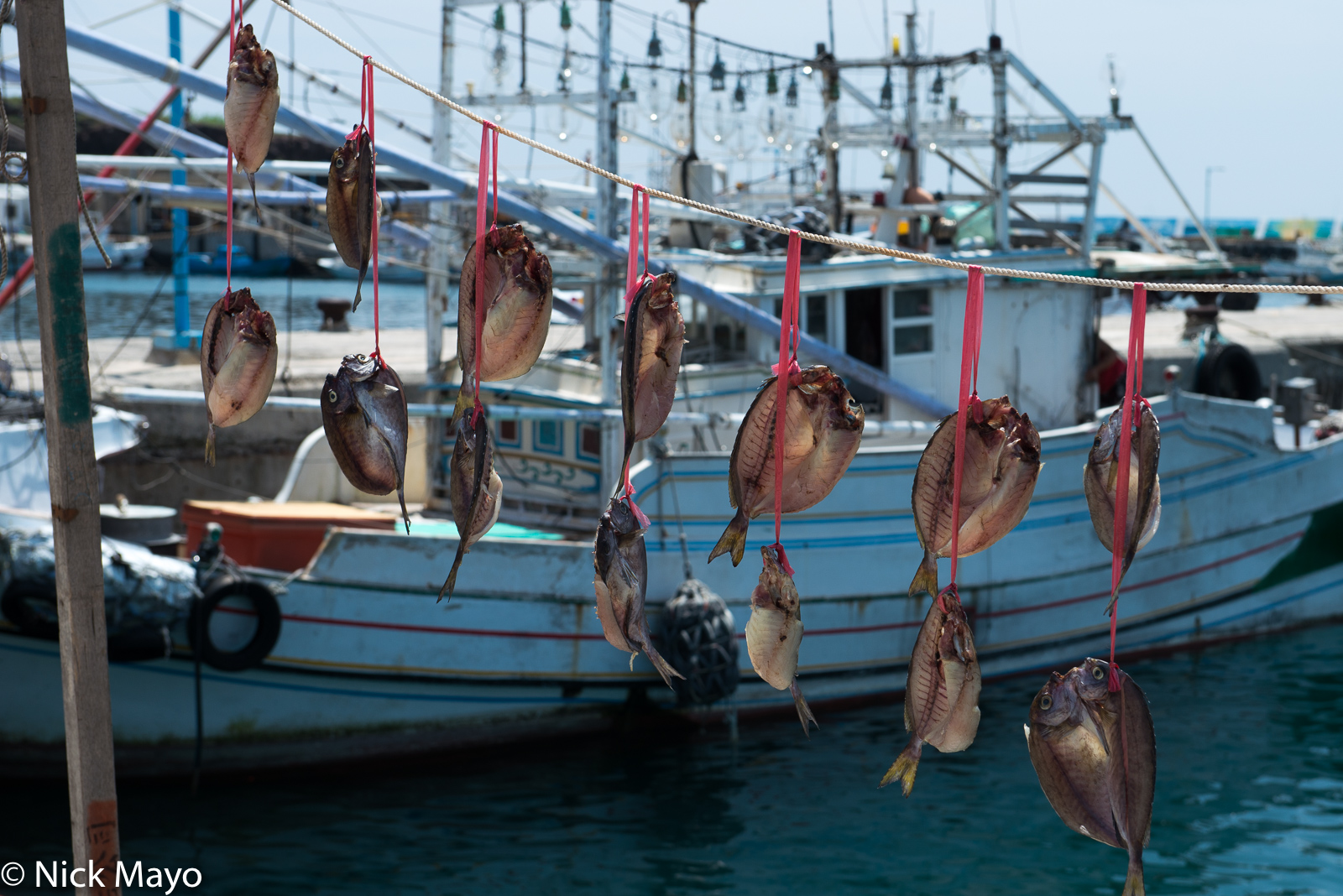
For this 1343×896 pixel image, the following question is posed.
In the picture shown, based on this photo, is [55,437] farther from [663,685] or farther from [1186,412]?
[1186,412]

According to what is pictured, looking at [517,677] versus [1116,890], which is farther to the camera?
[517,677]

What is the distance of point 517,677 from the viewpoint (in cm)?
869

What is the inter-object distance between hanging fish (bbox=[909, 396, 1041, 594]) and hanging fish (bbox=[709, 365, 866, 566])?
0.64ft

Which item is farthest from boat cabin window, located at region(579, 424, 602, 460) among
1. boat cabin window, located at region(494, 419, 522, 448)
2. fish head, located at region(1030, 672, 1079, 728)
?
fish head, located at region(1030, 672, 1079, 728)

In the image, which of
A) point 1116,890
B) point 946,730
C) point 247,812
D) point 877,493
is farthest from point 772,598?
point 877,493

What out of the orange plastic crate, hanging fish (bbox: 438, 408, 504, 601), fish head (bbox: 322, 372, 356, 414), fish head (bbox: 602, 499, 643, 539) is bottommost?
the orange plastic crate

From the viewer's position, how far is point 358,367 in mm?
3164

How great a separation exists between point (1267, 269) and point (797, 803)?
35.0m

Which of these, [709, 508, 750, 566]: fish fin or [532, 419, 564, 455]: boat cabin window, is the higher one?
[709, 508, 750, 566]: fish fin

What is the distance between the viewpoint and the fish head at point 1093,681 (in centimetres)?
279

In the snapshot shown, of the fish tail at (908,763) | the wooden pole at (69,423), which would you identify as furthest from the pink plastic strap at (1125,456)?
the wooden pole at (69,423)

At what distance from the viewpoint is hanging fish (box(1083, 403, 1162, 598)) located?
290cm

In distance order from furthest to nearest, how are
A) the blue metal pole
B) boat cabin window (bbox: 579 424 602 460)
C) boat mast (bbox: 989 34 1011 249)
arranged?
1. the blue metal pole
2. boat mast (bbox: 989 34 1011 249)
3. boat cabin window (bbox: 579 424 602 460)

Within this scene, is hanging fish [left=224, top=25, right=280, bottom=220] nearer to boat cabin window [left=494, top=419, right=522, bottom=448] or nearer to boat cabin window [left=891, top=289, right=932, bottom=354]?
boat cabin window [left=494, top=419, right=522, bottom=448]
